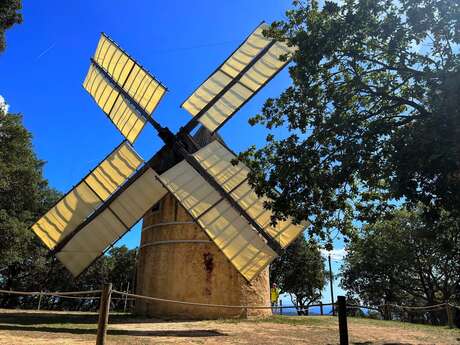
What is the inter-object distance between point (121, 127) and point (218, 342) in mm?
12362

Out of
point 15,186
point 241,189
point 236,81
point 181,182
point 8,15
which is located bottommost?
point 241,189

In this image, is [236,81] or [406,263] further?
[406,263]

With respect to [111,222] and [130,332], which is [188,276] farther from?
[130,332]

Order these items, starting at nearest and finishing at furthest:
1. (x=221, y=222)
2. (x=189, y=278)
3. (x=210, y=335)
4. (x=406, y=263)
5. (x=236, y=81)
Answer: (x=210, y=335) → (x=221, y=222) → (x=189, y=278) → (x=236, y=81) → (x=406, y=263)

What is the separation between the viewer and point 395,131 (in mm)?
9836

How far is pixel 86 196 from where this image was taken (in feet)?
55.7

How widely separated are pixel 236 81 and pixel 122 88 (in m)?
5.99

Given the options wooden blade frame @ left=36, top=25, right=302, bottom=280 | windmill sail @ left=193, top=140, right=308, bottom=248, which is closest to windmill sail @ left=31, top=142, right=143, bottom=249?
wooden blade frame @ left=36, top=25, right=302, bottom=280

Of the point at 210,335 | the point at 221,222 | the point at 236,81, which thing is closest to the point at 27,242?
the point at 221,222

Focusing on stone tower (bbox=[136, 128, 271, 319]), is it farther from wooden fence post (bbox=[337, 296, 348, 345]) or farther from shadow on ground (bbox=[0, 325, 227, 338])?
wooden fence post (bbox=[337, 296, 348, 345])

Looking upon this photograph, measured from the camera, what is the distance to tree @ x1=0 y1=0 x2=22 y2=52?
488 inches

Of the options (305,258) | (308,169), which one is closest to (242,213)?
(308,169)

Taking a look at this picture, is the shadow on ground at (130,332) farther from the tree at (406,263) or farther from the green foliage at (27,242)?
the tree at (406,263)

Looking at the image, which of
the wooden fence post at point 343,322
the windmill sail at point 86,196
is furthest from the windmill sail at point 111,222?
the wooden fence post at point 343,322
